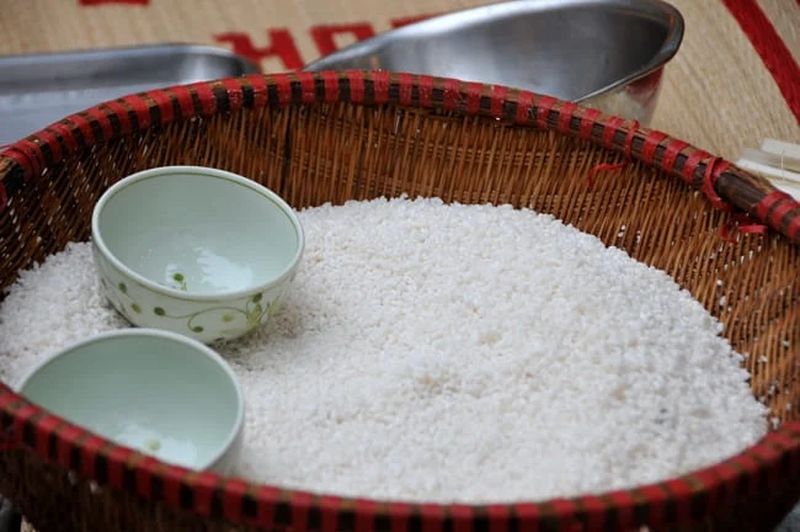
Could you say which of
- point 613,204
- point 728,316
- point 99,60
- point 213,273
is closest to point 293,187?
point 213,273

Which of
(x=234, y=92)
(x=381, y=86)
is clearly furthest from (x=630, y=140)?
(x=234, y=92)

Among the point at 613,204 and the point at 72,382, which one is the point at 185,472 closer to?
the point at 72,382

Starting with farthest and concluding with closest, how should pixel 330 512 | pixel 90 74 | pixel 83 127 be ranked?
pixel 90 74 < pixel 83 127 < pixel 330 512

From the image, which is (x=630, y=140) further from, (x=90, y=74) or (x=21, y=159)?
(x=90, y=74)

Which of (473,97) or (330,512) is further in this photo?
(473,97)

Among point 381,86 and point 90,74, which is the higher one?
point 381,86

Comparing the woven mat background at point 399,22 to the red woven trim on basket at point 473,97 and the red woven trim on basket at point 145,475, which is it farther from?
the red woven trim on basket at point 145,475
